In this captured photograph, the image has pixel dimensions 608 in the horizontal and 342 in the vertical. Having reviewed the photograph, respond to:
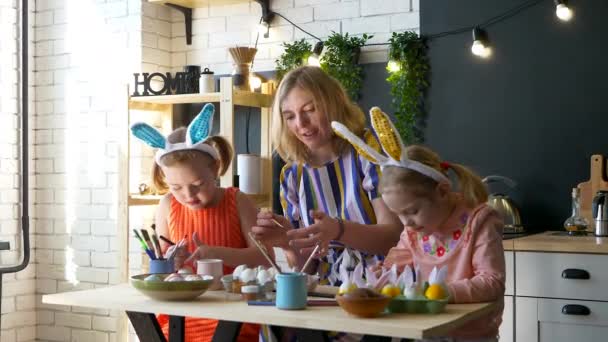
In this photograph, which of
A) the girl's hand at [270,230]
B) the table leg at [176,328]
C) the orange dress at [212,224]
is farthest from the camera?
the orange dress at [212,224]

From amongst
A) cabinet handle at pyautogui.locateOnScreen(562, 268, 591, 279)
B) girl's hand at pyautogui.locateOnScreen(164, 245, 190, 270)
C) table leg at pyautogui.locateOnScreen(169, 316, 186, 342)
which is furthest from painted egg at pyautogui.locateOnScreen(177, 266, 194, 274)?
cabinet handle at pyautogui.locateOnScreen(562, 268, 591, 279)

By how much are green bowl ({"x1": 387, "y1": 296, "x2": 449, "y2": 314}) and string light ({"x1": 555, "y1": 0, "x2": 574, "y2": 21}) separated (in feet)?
7.40

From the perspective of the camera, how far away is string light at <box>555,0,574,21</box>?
3969 millimetres

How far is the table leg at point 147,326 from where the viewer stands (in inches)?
97.1

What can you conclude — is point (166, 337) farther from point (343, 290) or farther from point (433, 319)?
point (433, 319)

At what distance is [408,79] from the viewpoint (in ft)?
14.0

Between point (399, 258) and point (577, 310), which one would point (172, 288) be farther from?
point (577, 310)

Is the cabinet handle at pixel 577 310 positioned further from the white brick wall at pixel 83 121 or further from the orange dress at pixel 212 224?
the white brick wall at pixel 83 121

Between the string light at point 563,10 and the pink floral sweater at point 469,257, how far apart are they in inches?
74.3

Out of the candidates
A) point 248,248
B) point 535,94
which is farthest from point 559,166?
point 248,248

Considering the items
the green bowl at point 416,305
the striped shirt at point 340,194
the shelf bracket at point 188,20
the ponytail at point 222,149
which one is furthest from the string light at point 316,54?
the green bowl at point 416,305

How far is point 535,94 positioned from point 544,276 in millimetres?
954

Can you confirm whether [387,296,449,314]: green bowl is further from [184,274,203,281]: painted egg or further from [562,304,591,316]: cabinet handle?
[562,304,591,316]: cabinet handle

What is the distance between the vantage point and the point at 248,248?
2848 mm
